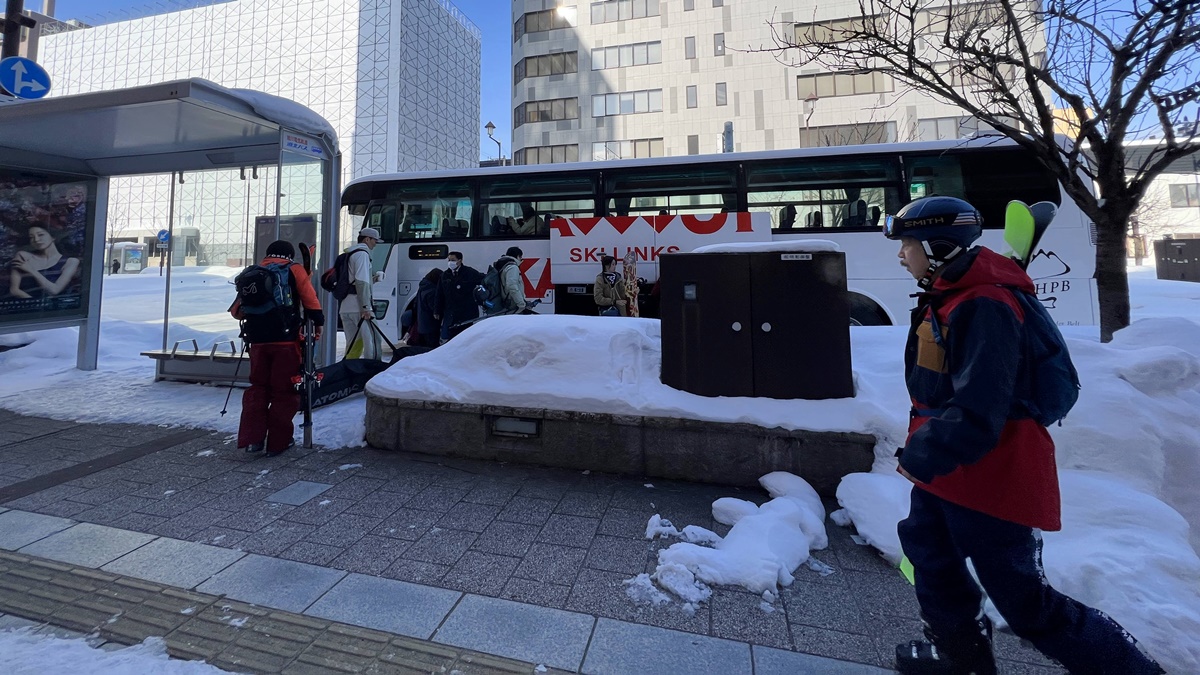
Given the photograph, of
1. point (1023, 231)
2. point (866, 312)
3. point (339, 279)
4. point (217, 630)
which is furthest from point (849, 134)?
point (217, 630)

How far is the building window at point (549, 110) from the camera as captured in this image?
108ft

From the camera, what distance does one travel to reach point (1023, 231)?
2049 mm

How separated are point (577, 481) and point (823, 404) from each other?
1.89m

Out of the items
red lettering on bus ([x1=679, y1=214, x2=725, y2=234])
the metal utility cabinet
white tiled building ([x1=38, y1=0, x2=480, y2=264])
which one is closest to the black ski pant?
the metal utility cabinet

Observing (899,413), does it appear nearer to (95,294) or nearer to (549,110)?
(95,294)

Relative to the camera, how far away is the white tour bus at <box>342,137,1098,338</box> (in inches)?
296

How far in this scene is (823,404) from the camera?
375cm

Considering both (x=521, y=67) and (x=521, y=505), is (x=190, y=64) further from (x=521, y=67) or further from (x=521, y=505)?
(x=521, y=505)

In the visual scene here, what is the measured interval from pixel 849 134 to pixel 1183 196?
2993 cm

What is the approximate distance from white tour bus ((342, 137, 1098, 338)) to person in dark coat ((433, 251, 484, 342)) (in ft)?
5.38

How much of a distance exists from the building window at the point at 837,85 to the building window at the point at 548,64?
13702 mm

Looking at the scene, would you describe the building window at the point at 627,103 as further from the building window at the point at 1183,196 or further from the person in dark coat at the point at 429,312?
the building window at the point at 1183,196

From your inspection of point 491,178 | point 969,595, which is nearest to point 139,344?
point 491,178

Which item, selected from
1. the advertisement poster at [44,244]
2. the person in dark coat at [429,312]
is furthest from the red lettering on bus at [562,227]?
the advertisement poster at [44,244]
